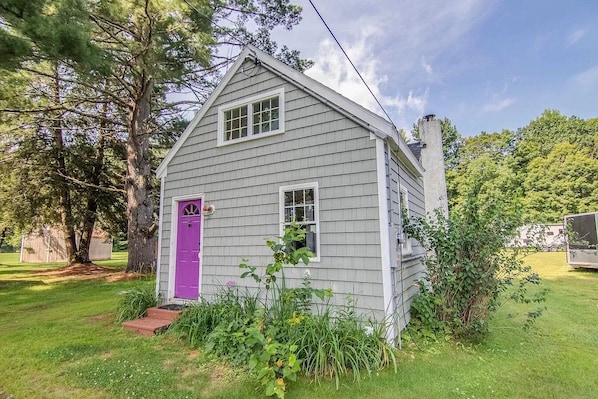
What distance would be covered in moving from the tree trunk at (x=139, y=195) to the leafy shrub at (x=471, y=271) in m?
10.7

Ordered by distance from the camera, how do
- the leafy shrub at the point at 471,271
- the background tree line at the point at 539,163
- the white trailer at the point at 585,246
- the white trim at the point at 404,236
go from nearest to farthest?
1. the leafy shrub at the point at 471,271
2. the white trim at the point at 404,236
3. the white trailer at the point at 585,246
4. the background tree line at the point at 539,163

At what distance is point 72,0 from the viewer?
19.7 feet

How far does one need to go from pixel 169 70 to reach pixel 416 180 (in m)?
8.40

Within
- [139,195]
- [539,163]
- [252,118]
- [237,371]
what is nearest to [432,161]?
[252,118]

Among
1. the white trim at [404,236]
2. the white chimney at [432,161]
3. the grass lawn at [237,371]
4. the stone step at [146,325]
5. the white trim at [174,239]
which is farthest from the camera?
the white chimney at [432,161]

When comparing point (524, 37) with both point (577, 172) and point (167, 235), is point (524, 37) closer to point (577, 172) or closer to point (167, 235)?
point (167, 235)

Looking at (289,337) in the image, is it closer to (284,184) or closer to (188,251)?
(284,184)

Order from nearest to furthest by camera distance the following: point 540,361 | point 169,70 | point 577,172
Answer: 1. point 540,361
2. point 169,70
3. point 577,172

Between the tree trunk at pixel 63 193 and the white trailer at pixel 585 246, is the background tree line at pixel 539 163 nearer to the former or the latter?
the white trailer at pixel 585 246

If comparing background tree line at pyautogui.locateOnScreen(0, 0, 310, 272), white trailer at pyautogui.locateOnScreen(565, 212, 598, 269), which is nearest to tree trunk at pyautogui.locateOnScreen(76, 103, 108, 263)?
background tree line at pyautogui.locateOnScreen(0, 0, 310, 272)

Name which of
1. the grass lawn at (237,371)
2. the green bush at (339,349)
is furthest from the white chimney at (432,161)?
the green bush at (339,349)

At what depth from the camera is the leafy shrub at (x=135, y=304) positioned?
6.41 meters

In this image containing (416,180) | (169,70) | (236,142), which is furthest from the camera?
(169,70)

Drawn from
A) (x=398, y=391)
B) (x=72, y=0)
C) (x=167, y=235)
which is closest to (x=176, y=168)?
(x=167, y=235)
